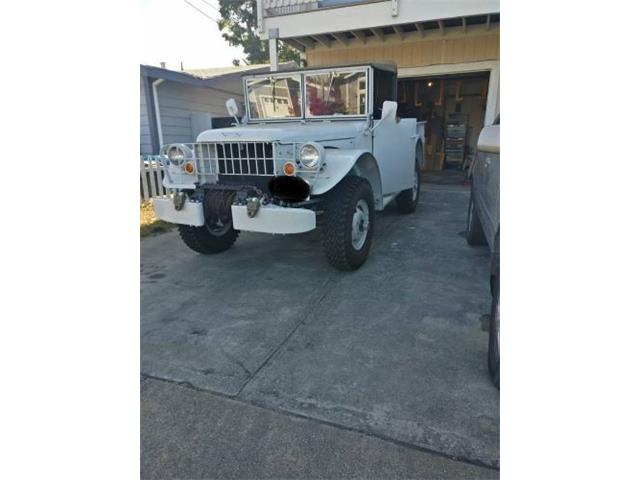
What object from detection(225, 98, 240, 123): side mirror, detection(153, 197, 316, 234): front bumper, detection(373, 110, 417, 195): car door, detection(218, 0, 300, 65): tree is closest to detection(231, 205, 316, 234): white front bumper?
detection(153, 197, 316, 234): front bumper

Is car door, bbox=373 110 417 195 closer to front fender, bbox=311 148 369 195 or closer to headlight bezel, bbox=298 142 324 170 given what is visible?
front fender, bbox=311 148 369 195

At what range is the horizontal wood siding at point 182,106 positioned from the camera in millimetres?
9664

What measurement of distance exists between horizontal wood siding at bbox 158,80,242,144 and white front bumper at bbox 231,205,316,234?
7607 mm

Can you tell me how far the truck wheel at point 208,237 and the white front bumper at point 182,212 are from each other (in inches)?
17.3

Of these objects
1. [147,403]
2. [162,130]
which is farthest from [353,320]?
[162,130]

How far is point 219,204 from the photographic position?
3494 millimetres

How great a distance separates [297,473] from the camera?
162 cm

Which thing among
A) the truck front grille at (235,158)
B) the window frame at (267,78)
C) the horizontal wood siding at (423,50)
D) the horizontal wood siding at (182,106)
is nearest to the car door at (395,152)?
the window frame at (267,78)

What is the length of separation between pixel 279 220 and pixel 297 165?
0.54 m

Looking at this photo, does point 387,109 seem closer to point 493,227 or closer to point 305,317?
point 493,227

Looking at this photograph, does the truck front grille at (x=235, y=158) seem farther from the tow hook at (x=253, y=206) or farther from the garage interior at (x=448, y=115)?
the garage interior at (x=448, y=115)

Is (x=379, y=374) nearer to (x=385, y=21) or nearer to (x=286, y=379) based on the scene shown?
(x=286, y=379)

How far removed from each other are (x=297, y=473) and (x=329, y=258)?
7.17ft

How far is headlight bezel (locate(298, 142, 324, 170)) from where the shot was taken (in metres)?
3.24
